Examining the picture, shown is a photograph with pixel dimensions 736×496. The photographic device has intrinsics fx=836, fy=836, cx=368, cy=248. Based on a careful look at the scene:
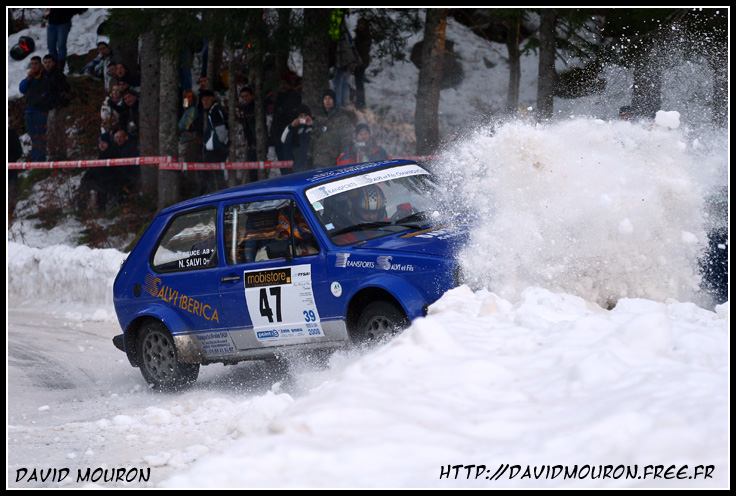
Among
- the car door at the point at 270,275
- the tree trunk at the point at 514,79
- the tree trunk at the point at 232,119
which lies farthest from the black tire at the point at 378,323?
the tree trunk at the point at 232,119

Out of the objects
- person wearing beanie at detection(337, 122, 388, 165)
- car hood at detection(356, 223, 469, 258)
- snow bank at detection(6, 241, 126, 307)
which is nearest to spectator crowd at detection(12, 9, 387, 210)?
person wearing beanie at detection(337, 122, 388, 165)

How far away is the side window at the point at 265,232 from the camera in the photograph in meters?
6.34

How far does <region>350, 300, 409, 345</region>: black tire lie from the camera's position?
568cm

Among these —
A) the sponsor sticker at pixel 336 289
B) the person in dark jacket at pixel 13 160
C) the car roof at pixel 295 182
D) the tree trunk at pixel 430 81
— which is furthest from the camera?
the person in dark jacket at pixel 13 160

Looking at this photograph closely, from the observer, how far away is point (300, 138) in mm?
13688

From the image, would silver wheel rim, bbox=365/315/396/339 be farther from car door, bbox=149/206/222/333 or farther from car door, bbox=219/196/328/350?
car door, bbox=149/206/222/333

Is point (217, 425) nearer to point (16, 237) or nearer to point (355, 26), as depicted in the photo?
point (16, 237)

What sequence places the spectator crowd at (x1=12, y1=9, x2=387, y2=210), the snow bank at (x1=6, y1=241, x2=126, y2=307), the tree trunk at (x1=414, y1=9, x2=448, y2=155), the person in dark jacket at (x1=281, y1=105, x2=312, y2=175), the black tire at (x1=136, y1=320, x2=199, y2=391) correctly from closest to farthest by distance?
the black tire at (x1=136, y1=320, x2=199, y2=391)
the snow bank at (x1=6, y1=241, x2=126, y2=307)
the spectator crowd at (x1=12, y1=9, x2=387, y2=210)
the person in dark jacket at (x1=281, y1=105, x2=312, y2=175)
the tree trunk at (x1=414, y1=9, x2=448, y2=155)

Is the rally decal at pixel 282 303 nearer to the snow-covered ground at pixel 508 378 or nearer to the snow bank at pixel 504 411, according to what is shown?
the snow-covered ground at pixel 508 378

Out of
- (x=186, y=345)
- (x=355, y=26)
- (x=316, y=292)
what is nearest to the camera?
(x=316, y=292)

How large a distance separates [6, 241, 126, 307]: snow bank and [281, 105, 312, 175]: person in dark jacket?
10.7 ft

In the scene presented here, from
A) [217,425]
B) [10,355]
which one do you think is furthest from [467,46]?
[217,425]

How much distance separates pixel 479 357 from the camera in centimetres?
388
